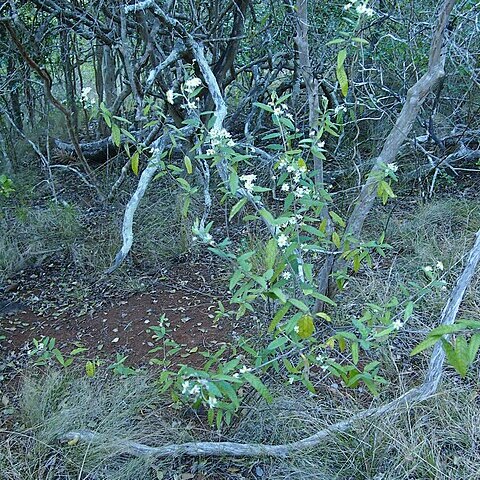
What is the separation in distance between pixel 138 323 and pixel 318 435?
1.17 m

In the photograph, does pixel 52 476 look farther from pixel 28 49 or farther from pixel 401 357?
pixel 28 49

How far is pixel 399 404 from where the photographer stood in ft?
6.29

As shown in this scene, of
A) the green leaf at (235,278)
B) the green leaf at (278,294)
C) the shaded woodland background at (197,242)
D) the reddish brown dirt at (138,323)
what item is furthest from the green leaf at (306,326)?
the reddish brown dirt at (138,323)

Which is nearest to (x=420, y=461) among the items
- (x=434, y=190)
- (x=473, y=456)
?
(x=473, y=456)

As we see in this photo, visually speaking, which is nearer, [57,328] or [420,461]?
[420,461]

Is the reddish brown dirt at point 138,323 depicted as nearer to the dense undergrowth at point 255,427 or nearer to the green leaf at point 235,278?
the dense undergrowth at point 255,427

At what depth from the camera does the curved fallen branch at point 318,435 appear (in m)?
1.83

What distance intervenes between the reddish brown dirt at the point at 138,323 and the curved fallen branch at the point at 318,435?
0.52 meters

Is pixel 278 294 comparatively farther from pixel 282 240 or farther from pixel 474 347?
pixel 474 347

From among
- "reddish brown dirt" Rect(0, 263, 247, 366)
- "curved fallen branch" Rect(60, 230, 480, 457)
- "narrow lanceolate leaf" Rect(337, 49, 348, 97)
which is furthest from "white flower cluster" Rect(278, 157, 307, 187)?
"reddish brown dirt" Rect(0, 263, 247, 366)

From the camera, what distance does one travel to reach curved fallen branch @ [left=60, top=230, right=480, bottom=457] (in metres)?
1.83

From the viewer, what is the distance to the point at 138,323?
2697 millimetres

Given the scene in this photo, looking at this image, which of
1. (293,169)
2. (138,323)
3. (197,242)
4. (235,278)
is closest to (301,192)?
(293,169)

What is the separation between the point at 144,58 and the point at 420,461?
95.3 inches
